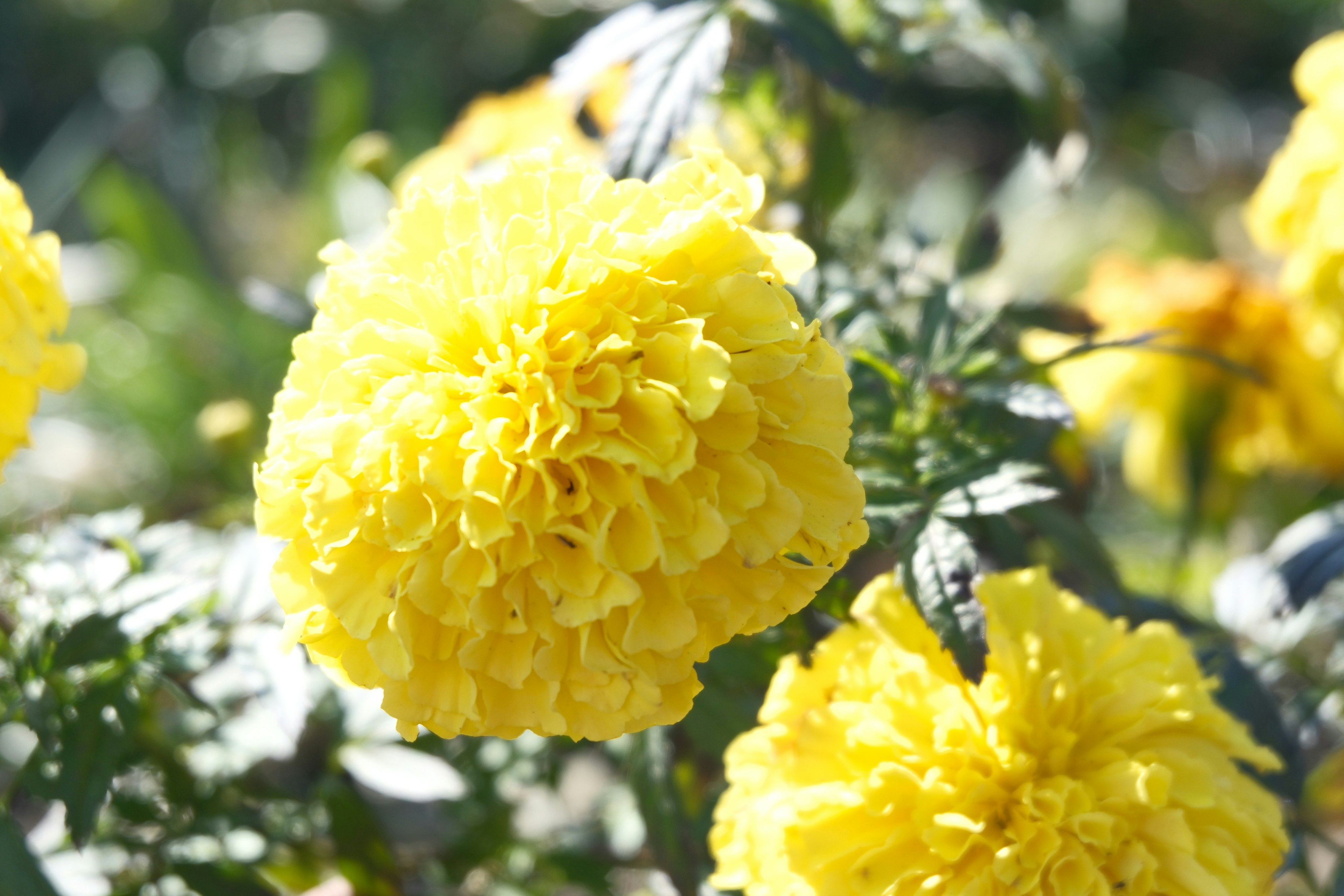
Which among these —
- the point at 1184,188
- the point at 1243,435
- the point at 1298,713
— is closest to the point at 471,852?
the point at 1298,713

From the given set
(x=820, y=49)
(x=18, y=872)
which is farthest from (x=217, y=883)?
(x=820, y=49)

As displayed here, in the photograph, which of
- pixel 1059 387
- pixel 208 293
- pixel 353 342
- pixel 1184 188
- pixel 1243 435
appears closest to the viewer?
pixel 353 342

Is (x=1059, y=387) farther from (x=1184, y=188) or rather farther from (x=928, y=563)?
(x=1184, y=188)

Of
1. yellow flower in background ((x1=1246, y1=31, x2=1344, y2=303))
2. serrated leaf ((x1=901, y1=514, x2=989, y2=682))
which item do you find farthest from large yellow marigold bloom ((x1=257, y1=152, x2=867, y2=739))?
yellow flower in background ((x1=1246, y1=31, x2=1344, y2=303))

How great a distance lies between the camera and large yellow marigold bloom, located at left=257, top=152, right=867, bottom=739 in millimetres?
520

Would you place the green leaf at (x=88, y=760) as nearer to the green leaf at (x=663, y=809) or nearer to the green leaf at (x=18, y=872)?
the green leaf at (x=18, y=872)

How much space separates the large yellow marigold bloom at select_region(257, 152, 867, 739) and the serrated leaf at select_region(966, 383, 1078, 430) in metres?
0.15

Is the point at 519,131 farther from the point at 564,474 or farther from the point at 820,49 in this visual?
the point at 564,474

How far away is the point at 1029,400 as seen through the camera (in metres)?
0.66

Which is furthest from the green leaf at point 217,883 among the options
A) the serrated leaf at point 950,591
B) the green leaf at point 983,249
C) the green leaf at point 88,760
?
the green leaf at point 983,249

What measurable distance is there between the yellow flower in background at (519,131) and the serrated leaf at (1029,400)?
403 mm

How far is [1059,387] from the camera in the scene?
91 centimetres

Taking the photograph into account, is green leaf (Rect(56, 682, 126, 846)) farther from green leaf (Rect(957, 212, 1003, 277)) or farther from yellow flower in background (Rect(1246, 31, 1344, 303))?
yellow flower in background (Rect(1246, 31, 1344, 303))

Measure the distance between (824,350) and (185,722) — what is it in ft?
2.12
